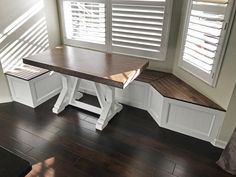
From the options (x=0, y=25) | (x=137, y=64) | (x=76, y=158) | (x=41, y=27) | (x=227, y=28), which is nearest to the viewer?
(x=227, y=28)

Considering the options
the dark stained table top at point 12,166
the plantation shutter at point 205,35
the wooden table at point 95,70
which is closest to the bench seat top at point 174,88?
the plantation shutter at point 205,35

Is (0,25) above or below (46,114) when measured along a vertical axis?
above

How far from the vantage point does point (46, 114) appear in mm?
2789

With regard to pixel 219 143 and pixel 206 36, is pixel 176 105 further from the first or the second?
pixel 206 36

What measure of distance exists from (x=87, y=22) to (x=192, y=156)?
2.36 meters

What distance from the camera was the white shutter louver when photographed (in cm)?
300

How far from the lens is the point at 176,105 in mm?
2354

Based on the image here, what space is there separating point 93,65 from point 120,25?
0.91 meters

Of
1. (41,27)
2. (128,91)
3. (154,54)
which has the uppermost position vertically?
(41,27)

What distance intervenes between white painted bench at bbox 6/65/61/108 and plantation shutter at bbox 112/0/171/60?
1.18 m

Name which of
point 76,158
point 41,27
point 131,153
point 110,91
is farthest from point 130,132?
point 41,27

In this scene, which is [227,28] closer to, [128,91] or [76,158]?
[128,91]

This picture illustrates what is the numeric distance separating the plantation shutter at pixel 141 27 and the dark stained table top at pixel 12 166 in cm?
232

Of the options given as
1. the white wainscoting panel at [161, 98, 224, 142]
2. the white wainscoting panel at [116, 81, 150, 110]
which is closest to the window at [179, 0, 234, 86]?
the white wainscoting panel at [161, 98, 224, 142]
